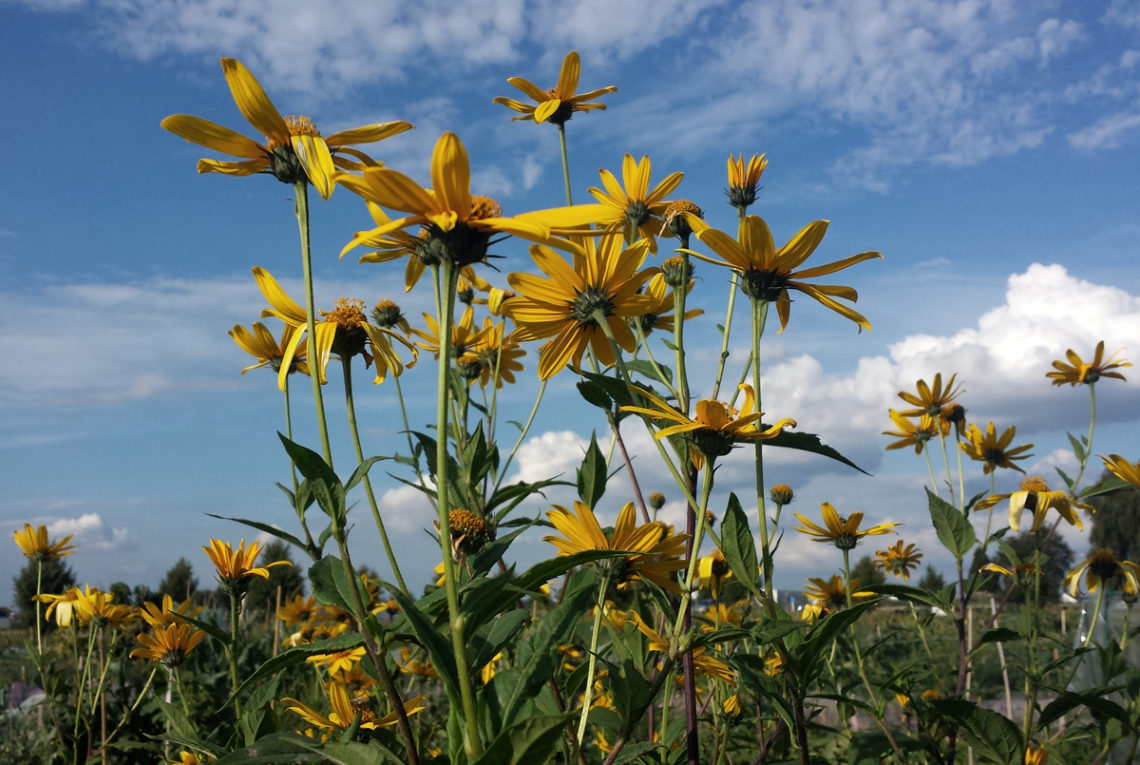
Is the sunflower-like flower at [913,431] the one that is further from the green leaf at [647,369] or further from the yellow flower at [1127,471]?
the green leaf at [647,369]

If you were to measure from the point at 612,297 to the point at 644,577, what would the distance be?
1.90ft

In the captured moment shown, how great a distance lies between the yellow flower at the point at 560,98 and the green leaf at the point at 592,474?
147cm

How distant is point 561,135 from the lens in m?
2.84

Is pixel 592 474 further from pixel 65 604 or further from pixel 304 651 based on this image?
pixel 65 604

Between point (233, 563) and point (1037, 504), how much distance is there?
2.86 m

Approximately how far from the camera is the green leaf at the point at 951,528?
2459 mm

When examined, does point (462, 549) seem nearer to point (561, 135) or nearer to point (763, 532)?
point (763, 532)

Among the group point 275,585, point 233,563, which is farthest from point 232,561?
point 275,585

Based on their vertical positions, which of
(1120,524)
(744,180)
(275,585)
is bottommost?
(1120,524)

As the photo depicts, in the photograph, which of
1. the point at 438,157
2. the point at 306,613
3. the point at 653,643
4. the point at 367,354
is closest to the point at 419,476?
the point at 367,354

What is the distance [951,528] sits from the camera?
248cm

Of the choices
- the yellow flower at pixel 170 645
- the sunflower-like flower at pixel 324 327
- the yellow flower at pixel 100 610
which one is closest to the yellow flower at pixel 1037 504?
the sunflower-like flower at pixel 324 327

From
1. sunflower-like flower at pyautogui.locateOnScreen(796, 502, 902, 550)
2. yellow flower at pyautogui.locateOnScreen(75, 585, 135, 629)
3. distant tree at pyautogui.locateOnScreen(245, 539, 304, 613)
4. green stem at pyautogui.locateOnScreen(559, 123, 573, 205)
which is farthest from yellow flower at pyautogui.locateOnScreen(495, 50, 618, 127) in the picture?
distant tree at pyautogui.locateOnScreen(245, 539, 304, 613)

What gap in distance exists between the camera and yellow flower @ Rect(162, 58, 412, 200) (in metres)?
1.35
